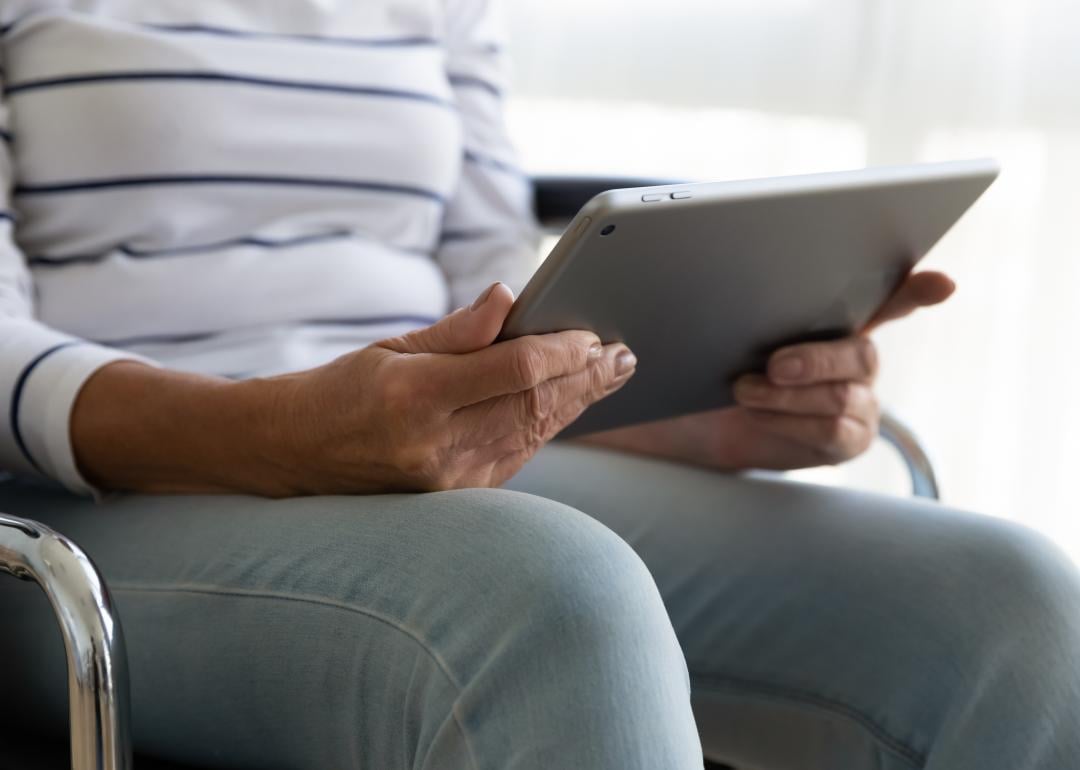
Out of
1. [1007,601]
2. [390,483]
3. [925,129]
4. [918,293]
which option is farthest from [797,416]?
[925,129]

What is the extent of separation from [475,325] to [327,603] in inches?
5.8

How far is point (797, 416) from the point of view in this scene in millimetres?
872

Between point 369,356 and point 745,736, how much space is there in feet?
1.22

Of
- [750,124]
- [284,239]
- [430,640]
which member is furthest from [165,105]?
[750,124]

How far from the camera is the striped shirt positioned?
32.8 inches

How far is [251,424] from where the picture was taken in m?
0.64

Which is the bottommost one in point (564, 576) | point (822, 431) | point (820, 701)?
point (820, 701)

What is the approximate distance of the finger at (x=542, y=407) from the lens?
0.60m

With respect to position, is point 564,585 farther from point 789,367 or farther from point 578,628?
point 789,367

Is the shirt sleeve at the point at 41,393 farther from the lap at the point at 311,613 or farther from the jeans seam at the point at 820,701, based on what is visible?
the jeans seam at the point at 820,701

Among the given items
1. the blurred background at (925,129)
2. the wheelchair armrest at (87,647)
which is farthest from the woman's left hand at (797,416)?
the blurred background at (925,129)

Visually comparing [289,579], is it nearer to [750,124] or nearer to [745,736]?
[745,736]

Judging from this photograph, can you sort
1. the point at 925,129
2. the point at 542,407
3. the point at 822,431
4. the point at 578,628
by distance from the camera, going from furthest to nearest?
the point at 925,129, the point at 822,431, the point at 542,407, the point at 578,628

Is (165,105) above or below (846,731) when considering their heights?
above
